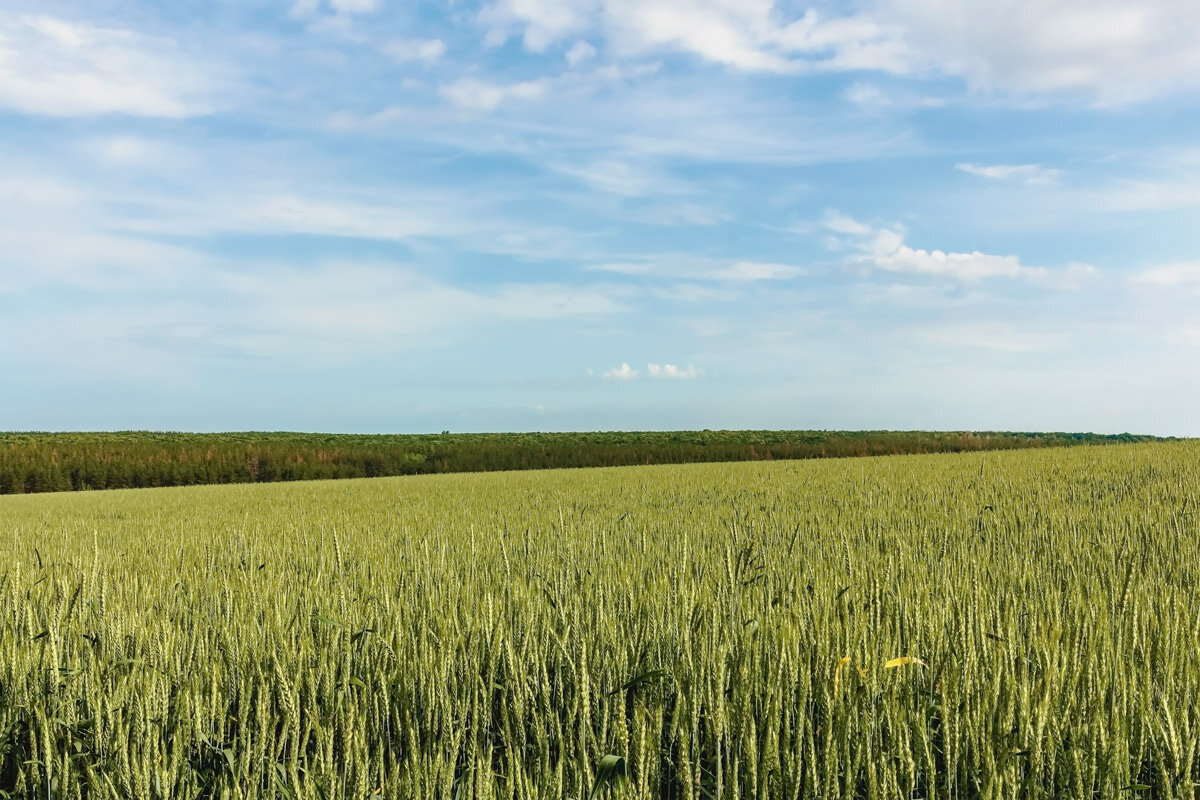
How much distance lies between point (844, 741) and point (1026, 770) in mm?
567

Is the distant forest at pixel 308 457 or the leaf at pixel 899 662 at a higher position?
the leaf at pixel 899 662

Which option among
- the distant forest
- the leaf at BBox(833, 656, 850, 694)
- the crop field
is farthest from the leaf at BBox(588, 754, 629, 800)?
the distant forest

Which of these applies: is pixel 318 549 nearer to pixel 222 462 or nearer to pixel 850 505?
pixel 850 505

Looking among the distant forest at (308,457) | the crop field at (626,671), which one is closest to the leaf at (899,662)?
the crop field at (626,671)

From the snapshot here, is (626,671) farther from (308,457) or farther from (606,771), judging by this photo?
(308,457)

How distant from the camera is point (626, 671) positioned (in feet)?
8.28

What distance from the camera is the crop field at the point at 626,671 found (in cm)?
190

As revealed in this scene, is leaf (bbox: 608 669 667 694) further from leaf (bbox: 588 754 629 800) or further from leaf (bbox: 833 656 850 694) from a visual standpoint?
leaf (bbox: 833 656 850 694)

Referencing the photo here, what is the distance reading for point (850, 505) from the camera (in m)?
7.32

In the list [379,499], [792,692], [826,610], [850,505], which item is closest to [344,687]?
[792,692]

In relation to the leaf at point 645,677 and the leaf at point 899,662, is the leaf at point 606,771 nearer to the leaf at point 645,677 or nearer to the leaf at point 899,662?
the leaf at point 645,677

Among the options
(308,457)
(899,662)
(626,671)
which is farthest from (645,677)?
(308,457)

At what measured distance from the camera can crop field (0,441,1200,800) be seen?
1.90 m

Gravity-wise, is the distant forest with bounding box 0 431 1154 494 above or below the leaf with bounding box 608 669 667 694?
below
